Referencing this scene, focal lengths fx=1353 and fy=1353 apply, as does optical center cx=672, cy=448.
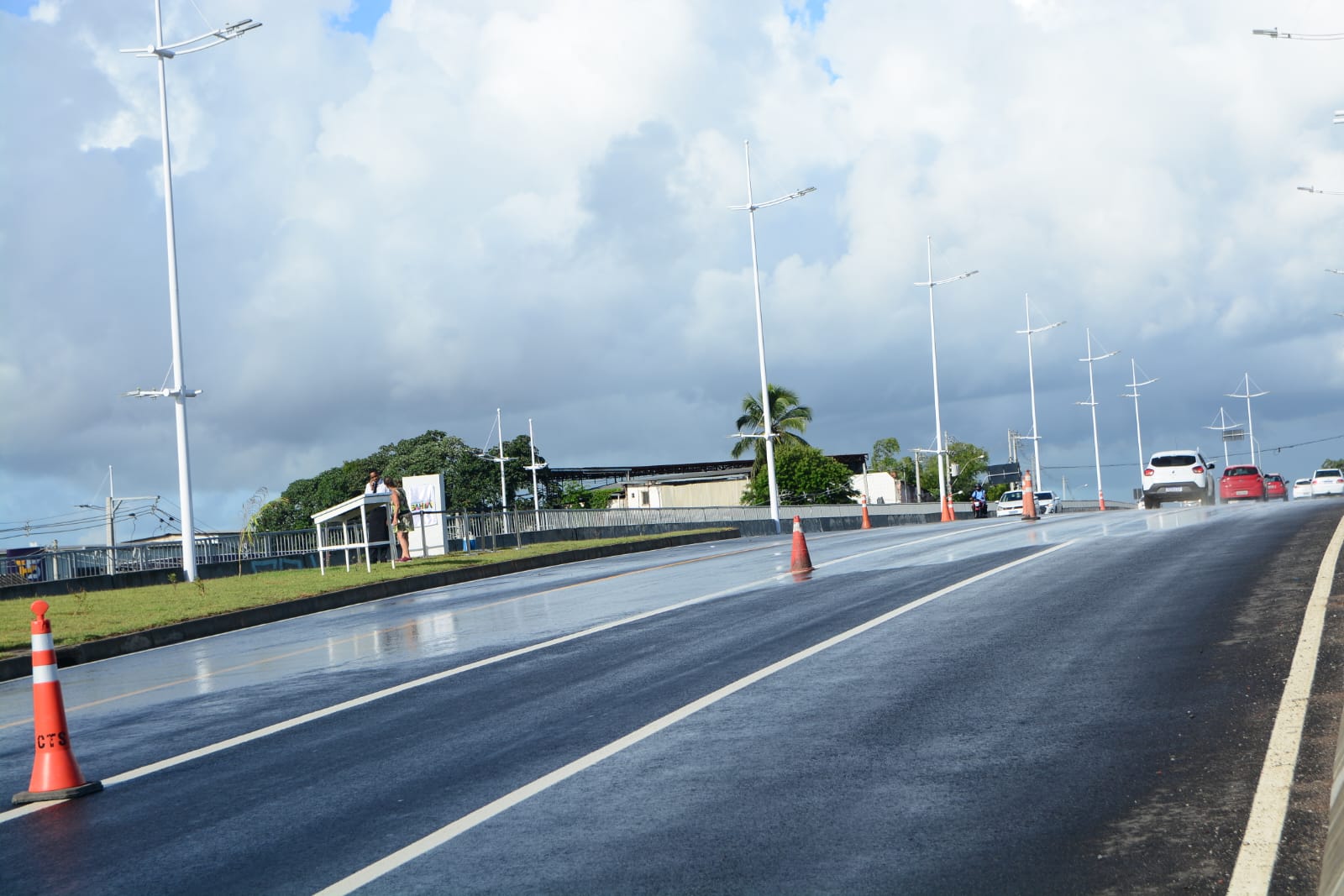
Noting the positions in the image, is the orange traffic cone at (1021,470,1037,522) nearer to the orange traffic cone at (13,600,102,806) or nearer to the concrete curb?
the concrete curb

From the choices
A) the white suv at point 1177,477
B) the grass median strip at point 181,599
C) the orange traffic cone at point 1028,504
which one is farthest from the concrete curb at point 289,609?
the white suv at point 1177,477

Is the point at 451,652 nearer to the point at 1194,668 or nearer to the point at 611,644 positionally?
the point at 611,644

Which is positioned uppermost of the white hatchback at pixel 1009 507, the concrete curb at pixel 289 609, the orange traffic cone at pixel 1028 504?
the orange traffic cone at pixel 1028 504

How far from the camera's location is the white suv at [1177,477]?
139 ft

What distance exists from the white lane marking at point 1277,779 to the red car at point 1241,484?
46.2 m

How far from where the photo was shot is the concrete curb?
51.1ft

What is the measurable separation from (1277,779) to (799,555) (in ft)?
43.4

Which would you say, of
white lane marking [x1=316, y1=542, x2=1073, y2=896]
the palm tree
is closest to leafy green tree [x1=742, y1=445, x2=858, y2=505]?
the palm tree

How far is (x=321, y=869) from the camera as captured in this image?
19.0ft

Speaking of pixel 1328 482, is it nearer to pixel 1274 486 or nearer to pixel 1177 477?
pixel 1274 486

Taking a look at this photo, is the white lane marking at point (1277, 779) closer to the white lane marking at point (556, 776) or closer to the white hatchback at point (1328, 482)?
the white lane marking at point (556, 776)

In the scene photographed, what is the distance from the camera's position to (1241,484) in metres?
53.6

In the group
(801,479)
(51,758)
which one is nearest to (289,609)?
(51,758)

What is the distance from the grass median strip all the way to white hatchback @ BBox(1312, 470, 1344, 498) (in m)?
44.8
